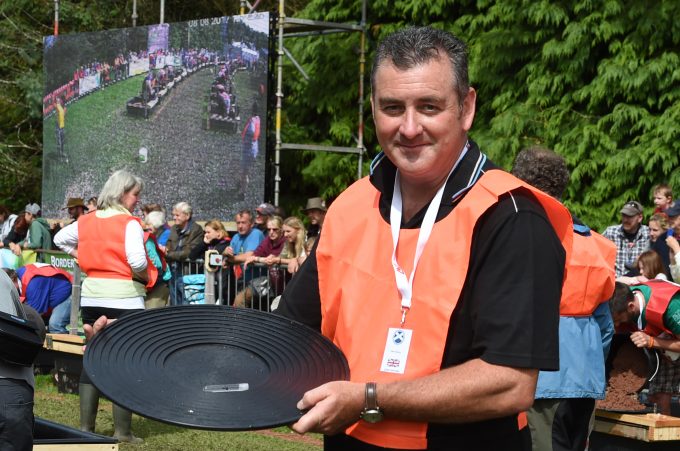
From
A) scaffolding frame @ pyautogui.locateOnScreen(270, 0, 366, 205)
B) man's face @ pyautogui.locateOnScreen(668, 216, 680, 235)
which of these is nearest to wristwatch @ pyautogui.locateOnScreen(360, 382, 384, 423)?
man's face @ pyautogui.locateOnScreen(668, 216, 680, 235)

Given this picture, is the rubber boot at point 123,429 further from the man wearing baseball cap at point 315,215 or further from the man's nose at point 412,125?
the man's nose at point 412,125

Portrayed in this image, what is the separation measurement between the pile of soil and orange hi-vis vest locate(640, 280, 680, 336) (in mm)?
407

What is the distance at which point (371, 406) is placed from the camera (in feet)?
7.36

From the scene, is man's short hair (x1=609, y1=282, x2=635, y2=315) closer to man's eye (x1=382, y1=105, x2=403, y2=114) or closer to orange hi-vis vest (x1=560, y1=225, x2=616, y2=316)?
orange hi-vis vest (x1=560, y1=225, x2=616, y2=316)

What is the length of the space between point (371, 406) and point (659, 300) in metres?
4.31

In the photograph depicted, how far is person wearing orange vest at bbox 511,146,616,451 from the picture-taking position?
482cm

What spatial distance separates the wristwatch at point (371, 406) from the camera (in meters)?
2.24

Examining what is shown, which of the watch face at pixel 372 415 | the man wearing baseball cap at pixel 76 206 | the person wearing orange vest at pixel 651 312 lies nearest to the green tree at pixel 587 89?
the man wearing baseball cap at pixel 76 206

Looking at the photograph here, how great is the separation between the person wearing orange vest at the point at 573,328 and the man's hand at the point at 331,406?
8.93 ft

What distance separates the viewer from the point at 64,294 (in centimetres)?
1252

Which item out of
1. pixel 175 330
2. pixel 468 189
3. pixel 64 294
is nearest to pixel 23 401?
pixel 175 330

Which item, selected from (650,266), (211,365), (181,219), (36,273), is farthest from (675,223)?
(211,365)

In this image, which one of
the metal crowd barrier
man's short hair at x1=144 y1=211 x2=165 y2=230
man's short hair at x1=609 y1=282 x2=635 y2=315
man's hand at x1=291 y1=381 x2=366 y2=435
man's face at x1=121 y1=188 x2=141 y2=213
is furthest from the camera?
man's short hair at x1=144 y1=211 x2=165 y2=230

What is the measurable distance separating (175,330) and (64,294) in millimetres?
10479
